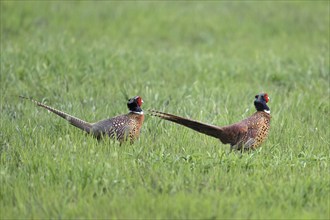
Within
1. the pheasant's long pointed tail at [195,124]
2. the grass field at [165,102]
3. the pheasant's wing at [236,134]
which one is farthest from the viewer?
the pheasant's wing at [236,134]

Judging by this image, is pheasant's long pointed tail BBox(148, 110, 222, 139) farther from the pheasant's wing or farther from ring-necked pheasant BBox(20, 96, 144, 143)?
ring-necked pheasant BBox(20, 96, 144, 143)

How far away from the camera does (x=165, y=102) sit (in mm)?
8531

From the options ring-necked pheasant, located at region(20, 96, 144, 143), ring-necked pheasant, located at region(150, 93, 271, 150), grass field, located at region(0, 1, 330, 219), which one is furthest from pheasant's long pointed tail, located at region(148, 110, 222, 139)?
ring-necked pheasant, located at region(20, 96, 144, 143)

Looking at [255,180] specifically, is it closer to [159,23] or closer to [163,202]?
[163,202]

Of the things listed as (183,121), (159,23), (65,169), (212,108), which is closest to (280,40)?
(159,23)

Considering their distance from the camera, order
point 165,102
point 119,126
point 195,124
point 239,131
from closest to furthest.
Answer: point 195,124 → point 239,131 → point 119,126 → point 165,102

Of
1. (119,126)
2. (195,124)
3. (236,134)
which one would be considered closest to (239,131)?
(236,134)

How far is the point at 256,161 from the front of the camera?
6023 mm

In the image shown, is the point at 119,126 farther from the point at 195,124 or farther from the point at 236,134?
the point at 236,134

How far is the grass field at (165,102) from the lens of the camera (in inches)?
207

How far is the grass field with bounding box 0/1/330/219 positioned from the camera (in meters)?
5.26

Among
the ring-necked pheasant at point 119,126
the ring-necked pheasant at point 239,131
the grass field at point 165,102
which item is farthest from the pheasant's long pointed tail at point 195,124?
the ring-necked pheasant at point 119,126

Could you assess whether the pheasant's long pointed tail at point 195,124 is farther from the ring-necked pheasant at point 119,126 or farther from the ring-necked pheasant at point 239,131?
the ring-necked pheasant at point 119,126

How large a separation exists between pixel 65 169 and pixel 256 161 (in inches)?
65.6
